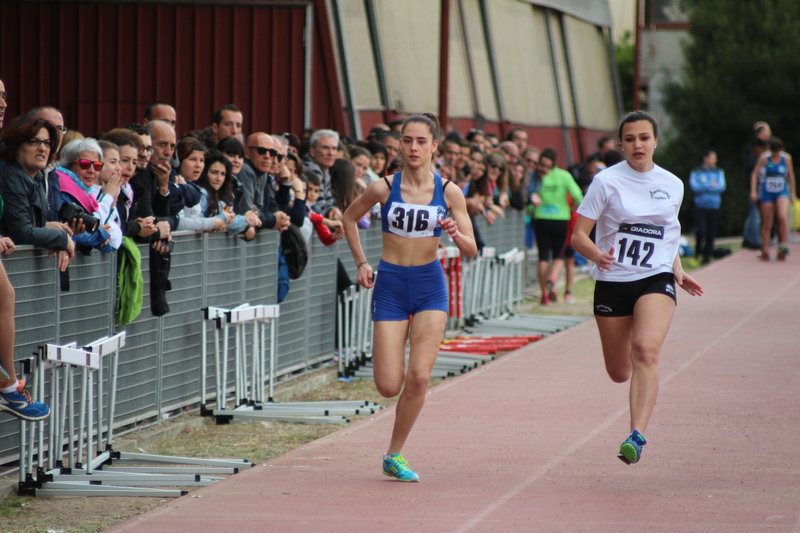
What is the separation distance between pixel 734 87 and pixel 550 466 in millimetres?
29451

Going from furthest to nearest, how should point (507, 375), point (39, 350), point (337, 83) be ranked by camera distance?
point (337, 83) → point (507, 375) → point (39, 350)

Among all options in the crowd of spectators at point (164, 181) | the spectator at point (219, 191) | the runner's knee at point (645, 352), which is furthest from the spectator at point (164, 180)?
the runner's knee at point (645, 352)

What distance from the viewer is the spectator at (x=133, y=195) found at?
7973mm

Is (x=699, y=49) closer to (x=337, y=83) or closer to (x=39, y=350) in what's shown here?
(x=337, y=83)

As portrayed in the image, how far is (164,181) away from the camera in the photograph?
8609mm

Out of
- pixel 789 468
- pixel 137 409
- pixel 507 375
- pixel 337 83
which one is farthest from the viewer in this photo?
pixel 337 83

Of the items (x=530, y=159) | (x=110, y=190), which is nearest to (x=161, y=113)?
(x=110, y=190)

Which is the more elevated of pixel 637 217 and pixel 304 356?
pixel 637 217

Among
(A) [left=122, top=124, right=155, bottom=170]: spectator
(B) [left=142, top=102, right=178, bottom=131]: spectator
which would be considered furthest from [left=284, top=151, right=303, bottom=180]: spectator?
(A) [left=122, top=124, right=155, bottom=170]: spectator

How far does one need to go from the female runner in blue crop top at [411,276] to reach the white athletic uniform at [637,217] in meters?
0.81

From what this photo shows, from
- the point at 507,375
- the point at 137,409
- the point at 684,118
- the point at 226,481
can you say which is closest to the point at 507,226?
the point at 507,375

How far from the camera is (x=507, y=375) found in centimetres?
1084

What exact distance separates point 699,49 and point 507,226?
20.8m

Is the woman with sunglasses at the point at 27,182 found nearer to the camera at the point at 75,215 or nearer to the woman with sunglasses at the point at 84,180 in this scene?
the camera at the point at 75,215
